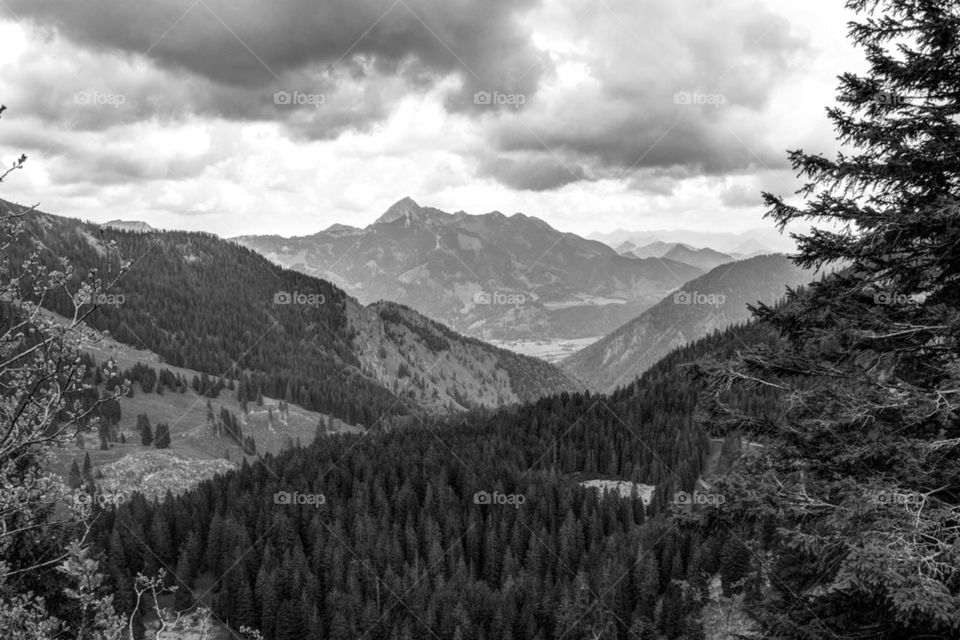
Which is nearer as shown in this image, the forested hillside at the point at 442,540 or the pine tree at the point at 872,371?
the pine tree at the point at 872,371

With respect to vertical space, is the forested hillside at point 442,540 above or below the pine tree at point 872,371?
below

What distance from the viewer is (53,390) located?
26.8 ft

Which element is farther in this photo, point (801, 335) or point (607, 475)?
point (607, 475)

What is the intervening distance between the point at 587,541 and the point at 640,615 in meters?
25.4

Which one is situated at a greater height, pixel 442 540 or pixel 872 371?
pixel 872 371

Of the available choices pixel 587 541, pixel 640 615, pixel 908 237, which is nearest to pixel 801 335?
pixel 908 237

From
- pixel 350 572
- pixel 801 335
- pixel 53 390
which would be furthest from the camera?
pixel 350 572

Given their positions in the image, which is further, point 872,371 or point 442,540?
point 442,540

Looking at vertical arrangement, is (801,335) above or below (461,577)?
above

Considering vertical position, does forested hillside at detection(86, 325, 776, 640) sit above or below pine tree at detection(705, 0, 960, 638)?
below

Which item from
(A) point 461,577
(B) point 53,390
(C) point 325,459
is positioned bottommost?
(A) point 461,577

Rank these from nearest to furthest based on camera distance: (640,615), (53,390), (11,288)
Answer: (11,288) → (53,390) → (640,615)

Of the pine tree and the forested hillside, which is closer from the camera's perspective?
the pine tree

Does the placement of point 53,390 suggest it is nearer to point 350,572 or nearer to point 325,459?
point 350,572
